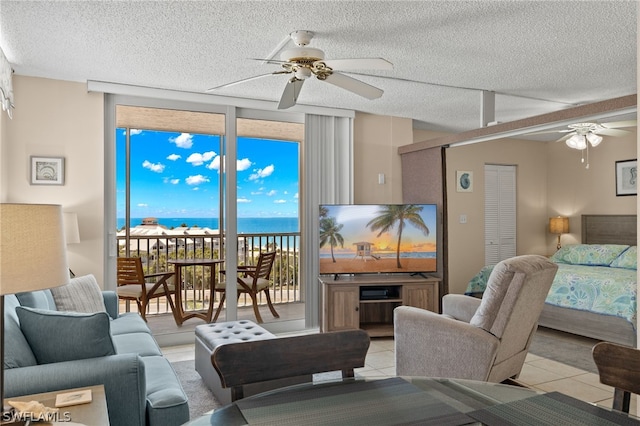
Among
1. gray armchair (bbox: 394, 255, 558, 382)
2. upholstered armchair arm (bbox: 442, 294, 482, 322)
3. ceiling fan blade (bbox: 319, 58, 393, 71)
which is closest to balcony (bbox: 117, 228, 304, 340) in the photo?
upholstered armchair arm (bbox: 442, 294, 482, 322)

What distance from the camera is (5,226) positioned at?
1302 mm

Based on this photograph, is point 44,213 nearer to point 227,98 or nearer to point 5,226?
point 5,226

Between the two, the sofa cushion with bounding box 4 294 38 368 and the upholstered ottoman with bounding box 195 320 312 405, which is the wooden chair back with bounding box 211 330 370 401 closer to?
the sofa cushion with bounding box 4 294 38 368

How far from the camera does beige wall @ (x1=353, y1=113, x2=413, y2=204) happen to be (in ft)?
17.9

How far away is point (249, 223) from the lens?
6277 mm

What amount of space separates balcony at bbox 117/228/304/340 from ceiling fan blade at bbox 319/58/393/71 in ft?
10.9

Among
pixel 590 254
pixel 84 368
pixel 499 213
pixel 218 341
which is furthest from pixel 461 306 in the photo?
pixel 499 213

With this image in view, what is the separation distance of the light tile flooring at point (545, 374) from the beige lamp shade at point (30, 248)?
7.80 feet

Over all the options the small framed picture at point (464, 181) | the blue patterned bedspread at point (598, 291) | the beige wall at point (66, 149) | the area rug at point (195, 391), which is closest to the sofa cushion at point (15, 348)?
the area rug at point (195, 391)

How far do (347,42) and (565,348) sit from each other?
3452 millimetres

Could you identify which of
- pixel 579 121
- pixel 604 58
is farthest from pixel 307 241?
pixel 604 58

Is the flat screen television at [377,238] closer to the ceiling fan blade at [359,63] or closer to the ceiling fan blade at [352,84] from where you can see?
the ceiling fan blade at [352,84]

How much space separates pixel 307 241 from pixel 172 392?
3011 mm

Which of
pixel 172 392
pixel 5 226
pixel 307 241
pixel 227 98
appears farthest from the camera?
pixel 307 241
